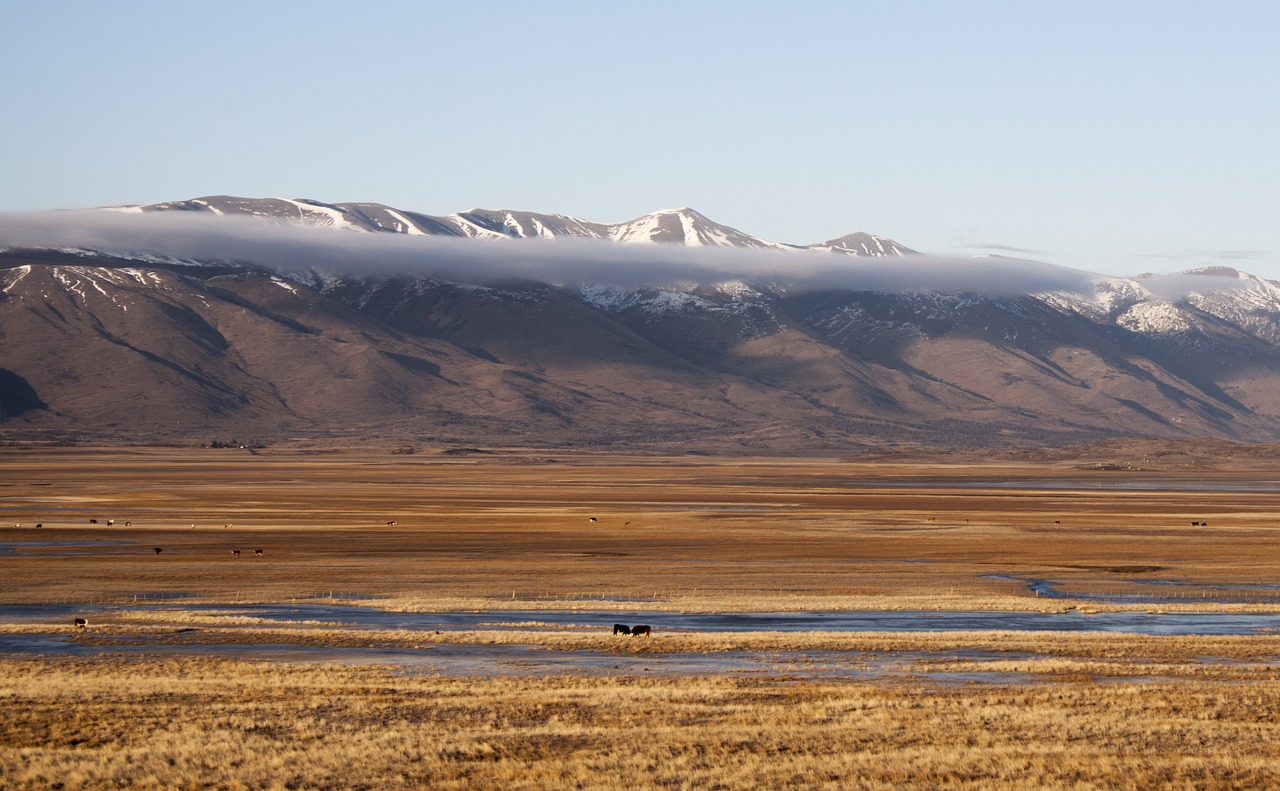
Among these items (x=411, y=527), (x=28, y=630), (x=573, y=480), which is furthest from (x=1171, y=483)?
(x=28, y=630)

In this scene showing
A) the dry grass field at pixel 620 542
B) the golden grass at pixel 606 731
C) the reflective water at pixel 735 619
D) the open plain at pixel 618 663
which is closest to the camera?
the golden grass at pixel 606 731

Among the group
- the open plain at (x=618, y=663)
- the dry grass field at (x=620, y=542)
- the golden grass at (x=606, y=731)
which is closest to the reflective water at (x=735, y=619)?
the open plain at (x=618, y=663)

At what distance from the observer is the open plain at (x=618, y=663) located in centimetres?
2041

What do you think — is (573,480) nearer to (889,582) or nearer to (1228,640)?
(889,582)

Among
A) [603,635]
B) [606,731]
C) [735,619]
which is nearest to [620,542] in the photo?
[735,619]

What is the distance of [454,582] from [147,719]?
26033mm

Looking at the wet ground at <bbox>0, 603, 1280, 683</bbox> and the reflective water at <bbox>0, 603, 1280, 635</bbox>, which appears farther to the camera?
the reflective water at <bbox>0, 603, 1280, 635</bbox>

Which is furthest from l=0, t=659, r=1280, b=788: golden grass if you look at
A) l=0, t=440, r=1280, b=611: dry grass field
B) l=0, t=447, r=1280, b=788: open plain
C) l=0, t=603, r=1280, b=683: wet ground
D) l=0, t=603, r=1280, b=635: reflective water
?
l=0, t=440, r=1280, b=611: dry grass field

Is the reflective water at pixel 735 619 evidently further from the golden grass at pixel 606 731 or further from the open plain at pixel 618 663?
the golden grass at pixel 606 731

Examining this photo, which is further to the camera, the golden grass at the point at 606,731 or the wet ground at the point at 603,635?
the wet ground at the point at 603,635

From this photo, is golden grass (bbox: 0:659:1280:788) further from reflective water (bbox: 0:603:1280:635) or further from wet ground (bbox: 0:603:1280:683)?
reflective water (bbox: 0:603:1280:635)

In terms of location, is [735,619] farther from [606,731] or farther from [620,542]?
[620,542]

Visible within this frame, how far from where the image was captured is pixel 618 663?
30000 mm

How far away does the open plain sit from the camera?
66.9ft
